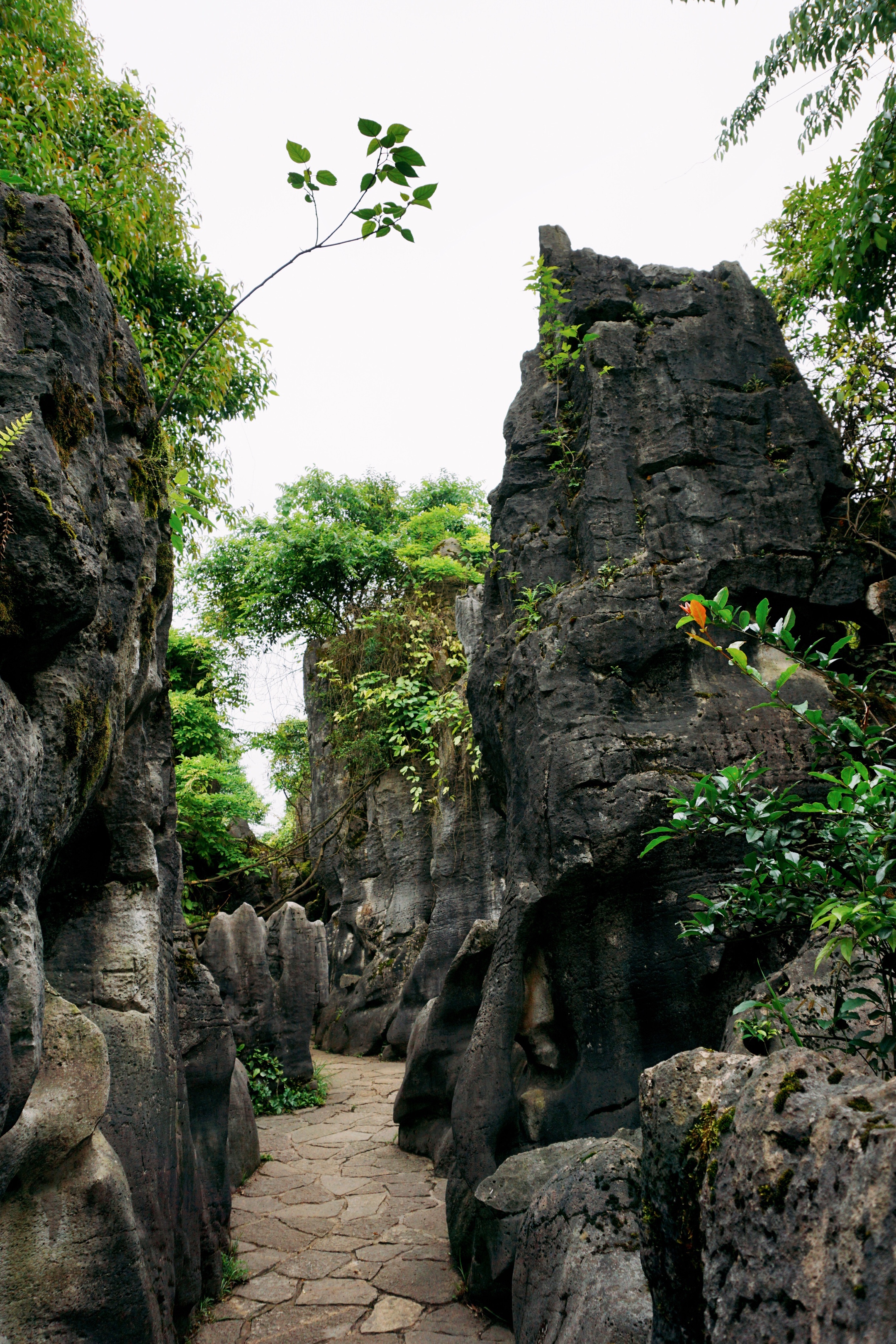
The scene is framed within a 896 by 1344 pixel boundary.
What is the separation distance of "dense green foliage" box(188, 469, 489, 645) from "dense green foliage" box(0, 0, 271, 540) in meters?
3.49

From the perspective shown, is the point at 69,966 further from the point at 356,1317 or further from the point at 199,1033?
the point at 356,1317

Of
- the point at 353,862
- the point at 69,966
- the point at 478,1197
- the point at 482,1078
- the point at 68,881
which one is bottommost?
the point at 478,1197

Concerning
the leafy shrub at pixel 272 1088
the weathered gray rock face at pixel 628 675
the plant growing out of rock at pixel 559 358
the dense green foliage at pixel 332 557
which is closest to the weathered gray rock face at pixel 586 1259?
the weathered gray rock face at pixel 628 675

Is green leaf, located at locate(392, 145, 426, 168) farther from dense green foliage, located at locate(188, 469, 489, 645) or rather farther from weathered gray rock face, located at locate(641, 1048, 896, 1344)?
dense green foliage, located at locate(188, 469, 489, 645)

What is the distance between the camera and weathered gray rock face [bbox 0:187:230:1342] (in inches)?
98.7

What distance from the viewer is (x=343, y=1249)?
523cm

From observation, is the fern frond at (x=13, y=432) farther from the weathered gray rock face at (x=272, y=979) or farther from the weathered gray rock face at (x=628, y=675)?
the weathered gray rock face at (x=272, y=979)

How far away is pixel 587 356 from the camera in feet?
19.8

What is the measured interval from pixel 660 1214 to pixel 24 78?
963 centimetres

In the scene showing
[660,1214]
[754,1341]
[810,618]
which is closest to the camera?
[754,1341]

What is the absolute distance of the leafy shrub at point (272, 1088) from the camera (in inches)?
348

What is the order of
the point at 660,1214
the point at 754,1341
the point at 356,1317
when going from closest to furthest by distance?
the point at 754,1341 → the point at 660,1214 → the point at 356,1317

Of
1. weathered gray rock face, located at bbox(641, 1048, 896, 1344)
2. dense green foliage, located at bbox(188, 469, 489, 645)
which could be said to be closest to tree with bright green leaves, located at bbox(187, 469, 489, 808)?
dense green foliage, located at bbox(188, 469, 489, 645)

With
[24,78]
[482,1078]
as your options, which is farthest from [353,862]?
[24,78]
